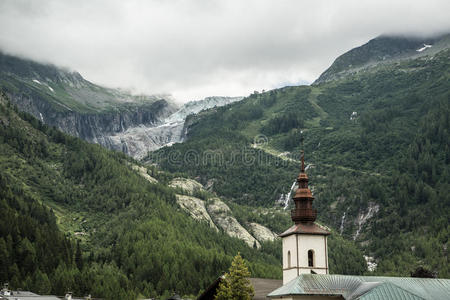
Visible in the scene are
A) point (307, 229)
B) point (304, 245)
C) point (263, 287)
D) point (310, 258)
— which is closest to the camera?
point (304, 245)

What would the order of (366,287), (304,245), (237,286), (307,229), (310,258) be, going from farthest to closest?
(307,229) → (310,258) → (304,245) → (237,286) → (366,287)

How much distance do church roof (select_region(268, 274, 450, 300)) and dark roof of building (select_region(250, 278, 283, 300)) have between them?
29.9 ft

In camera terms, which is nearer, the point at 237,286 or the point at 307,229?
the point at 237,286

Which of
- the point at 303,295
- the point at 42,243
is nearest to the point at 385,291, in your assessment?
the point at 303,295

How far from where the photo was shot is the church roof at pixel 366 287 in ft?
229

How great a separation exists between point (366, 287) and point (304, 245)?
50.3 feet

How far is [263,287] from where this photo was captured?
299 feet

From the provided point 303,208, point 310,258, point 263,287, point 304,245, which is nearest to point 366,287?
point 310,258

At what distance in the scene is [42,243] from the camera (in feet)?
639

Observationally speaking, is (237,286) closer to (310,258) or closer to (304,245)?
(304,245)

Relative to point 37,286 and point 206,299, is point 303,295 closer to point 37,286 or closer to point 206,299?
point 206,299

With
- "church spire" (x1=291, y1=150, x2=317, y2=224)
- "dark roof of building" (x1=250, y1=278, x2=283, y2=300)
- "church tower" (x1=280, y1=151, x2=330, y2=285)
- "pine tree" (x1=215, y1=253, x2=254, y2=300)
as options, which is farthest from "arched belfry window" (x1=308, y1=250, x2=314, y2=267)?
"pine tree" (x1=215, y1=253, x2=254, y2=300)

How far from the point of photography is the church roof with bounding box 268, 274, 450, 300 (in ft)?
229

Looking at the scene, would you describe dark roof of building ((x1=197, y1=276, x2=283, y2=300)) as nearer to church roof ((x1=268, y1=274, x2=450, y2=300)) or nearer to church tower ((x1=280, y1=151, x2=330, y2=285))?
Result: church tower ((x1=280, y1=151, x2=330, y2=285))
